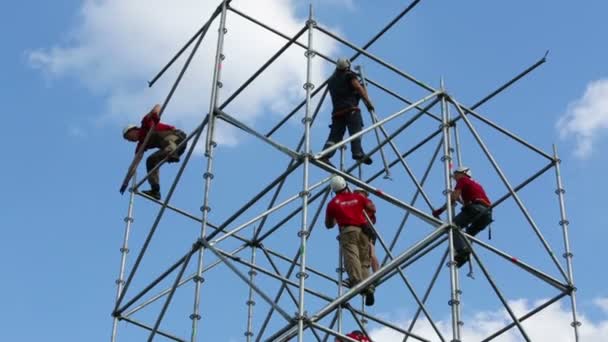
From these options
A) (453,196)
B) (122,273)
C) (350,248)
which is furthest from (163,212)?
(453,196)

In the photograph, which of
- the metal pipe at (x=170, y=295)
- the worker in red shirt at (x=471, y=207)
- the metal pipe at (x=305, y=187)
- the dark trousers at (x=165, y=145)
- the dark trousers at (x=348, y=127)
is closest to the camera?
the metal pipe at (x=305, y=187)

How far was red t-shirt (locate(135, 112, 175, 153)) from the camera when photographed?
21.2m

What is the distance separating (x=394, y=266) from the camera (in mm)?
16875

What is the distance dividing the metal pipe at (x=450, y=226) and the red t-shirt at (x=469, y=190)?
72 cm

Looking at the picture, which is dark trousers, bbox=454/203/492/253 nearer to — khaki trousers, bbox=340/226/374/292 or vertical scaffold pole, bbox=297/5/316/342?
khaki trousers, bbox=340/226/374/292

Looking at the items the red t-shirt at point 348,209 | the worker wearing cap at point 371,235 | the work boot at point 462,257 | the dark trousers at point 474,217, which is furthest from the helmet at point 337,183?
the work boot at point 462,257

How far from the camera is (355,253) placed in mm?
18297

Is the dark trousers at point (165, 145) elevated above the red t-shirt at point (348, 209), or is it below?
above

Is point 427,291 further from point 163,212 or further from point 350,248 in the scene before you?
point 163,212

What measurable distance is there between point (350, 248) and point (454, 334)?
2.30 metres

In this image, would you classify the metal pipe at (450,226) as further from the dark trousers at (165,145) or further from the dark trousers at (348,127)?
the dark trousers at (165,145)

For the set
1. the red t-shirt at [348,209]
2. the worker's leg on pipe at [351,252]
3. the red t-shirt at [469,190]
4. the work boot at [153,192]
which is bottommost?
the worker's leg on pipe at [351,252]

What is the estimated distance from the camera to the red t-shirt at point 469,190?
765 inches

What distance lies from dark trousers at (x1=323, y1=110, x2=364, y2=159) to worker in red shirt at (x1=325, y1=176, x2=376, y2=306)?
99 cm
